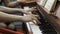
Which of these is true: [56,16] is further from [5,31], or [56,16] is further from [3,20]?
[5,31]

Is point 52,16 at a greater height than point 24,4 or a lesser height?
lesser

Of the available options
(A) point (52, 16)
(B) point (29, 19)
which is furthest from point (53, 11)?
(B) point (29, 19)

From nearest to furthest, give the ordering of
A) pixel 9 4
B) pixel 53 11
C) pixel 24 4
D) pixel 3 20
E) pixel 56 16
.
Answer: pixel 3 20, pixel 56 16, pixel 53 11, pixel 9 4, pixel 24 4

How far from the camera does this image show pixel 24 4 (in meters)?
2.97

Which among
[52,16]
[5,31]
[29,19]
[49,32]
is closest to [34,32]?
[49,32]

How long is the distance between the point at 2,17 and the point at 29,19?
0.72 feet

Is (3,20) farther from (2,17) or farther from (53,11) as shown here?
(53,11)

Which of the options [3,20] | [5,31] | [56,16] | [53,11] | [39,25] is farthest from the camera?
[39,25]

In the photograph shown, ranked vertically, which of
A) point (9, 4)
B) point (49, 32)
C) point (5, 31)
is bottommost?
point (5, 31)

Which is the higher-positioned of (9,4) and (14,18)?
(9,4)

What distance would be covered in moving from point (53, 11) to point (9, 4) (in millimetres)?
1173

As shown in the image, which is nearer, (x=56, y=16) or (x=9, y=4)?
(x=56, y=16)

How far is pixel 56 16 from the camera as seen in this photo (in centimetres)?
142

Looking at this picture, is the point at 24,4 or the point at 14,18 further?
the point at 24,4
